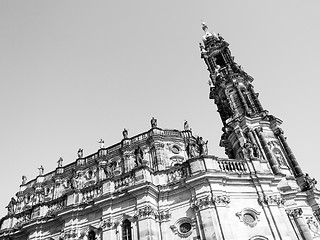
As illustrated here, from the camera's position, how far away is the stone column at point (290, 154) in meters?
26.1

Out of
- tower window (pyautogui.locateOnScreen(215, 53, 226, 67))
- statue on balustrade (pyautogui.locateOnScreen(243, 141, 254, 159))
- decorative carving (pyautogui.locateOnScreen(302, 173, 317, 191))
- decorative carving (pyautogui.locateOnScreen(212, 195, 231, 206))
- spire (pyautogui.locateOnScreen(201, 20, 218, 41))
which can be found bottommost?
decorative carving (pyautogui.locateOnScreen(212, 195, 231, 206))

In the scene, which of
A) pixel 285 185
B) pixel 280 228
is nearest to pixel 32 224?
pixel 280 228

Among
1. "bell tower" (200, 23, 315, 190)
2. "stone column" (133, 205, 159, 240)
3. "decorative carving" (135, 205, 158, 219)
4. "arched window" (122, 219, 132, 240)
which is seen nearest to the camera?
"stone column" (133, 205, 159, 240)

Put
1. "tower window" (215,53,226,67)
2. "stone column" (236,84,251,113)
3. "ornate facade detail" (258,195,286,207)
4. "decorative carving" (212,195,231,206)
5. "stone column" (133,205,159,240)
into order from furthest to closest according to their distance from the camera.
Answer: "tower window" (215,53,226,67) → "stone column" (236,84,251,113) → "ornate facade detail" (258,195,286,207) → "decorative carving" (212,195,231,206) → "stone column" (133,205,159,240)

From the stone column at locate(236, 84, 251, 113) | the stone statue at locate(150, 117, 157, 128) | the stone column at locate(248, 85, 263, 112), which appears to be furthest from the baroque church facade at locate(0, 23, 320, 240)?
the stone statue at locate(150, 117, 157, 128)

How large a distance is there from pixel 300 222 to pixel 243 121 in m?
10.3

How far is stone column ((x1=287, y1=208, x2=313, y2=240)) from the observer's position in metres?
21.3

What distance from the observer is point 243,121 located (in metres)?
28.5

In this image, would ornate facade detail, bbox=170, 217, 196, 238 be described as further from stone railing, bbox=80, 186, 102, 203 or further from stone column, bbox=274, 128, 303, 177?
stone column, bbox=274, 128, 303, 177

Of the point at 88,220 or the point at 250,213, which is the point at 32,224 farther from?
the point at 250,213

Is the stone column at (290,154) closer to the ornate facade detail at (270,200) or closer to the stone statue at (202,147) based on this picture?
the ornate facade detail at (270,200)

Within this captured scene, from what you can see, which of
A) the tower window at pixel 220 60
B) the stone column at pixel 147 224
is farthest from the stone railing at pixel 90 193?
the tower window at pixel 220 60

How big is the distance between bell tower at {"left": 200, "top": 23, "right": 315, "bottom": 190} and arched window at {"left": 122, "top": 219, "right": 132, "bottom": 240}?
30.8 ft

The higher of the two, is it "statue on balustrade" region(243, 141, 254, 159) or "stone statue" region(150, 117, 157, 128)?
"stone statue" region(150, 117, 157, 128)
